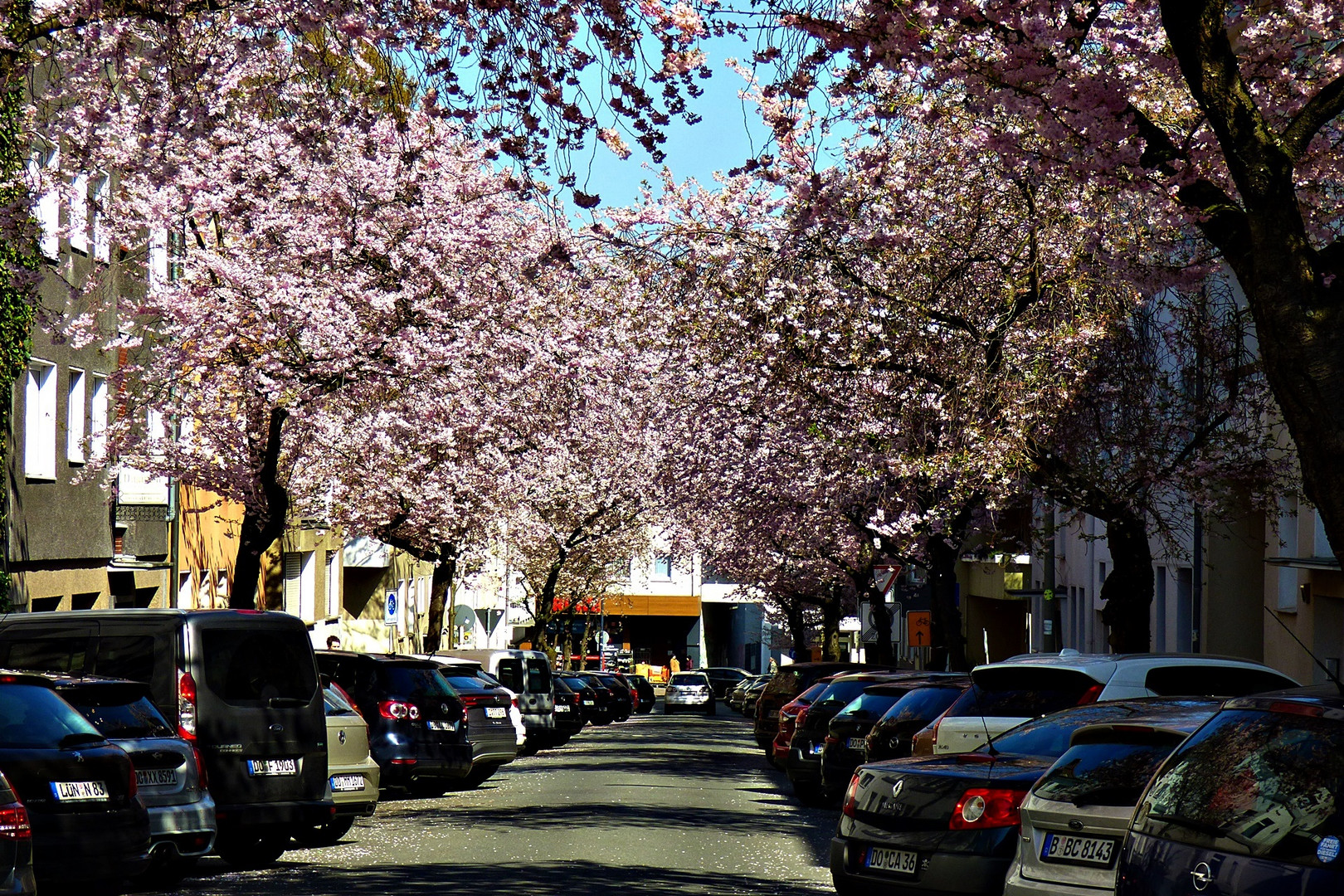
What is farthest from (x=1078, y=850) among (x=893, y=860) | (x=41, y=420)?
(x=41, y=420)

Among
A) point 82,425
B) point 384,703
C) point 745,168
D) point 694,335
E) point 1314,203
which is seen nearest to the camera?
point 745,168

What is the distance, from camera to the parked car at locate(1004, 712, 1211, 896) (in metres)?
7.91

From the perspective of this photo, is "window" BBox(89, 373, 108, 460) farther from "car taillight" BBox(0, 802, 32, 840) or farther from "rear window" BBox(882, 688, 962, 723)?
"car taillight" BBox(0, 802, 32, 840)

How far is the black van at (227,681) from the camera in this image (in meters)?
12.8

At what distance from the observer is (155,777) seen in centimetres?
1156

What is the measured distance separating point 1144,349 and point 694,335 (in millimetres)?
6685

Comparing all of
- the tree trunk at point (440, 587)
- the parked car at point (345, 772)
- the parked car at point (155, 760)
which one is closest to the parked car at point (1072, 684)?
the parked car at point (155, 760)

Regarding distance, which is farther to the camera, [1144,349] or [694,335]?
[694,335]

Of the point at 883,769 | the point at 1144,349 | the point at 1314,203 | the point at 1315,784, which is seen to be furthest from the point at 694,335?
the point at 1315,784

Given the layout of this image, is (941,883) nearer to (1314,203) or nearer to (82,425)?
(1314,203)

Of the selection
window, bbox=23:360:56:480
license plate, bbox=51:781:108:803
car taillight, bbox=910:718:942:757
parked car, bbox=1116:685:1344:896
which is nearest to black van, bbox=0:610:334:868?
license plate, bbox=51:781:108:803

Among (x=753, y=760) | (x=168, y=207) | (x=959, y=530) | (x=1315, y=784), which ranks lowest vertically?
(x=753, y=760)

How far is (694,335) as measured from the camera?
25.6 meters

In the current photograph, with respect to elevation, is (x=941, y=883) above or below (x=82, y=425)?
below
